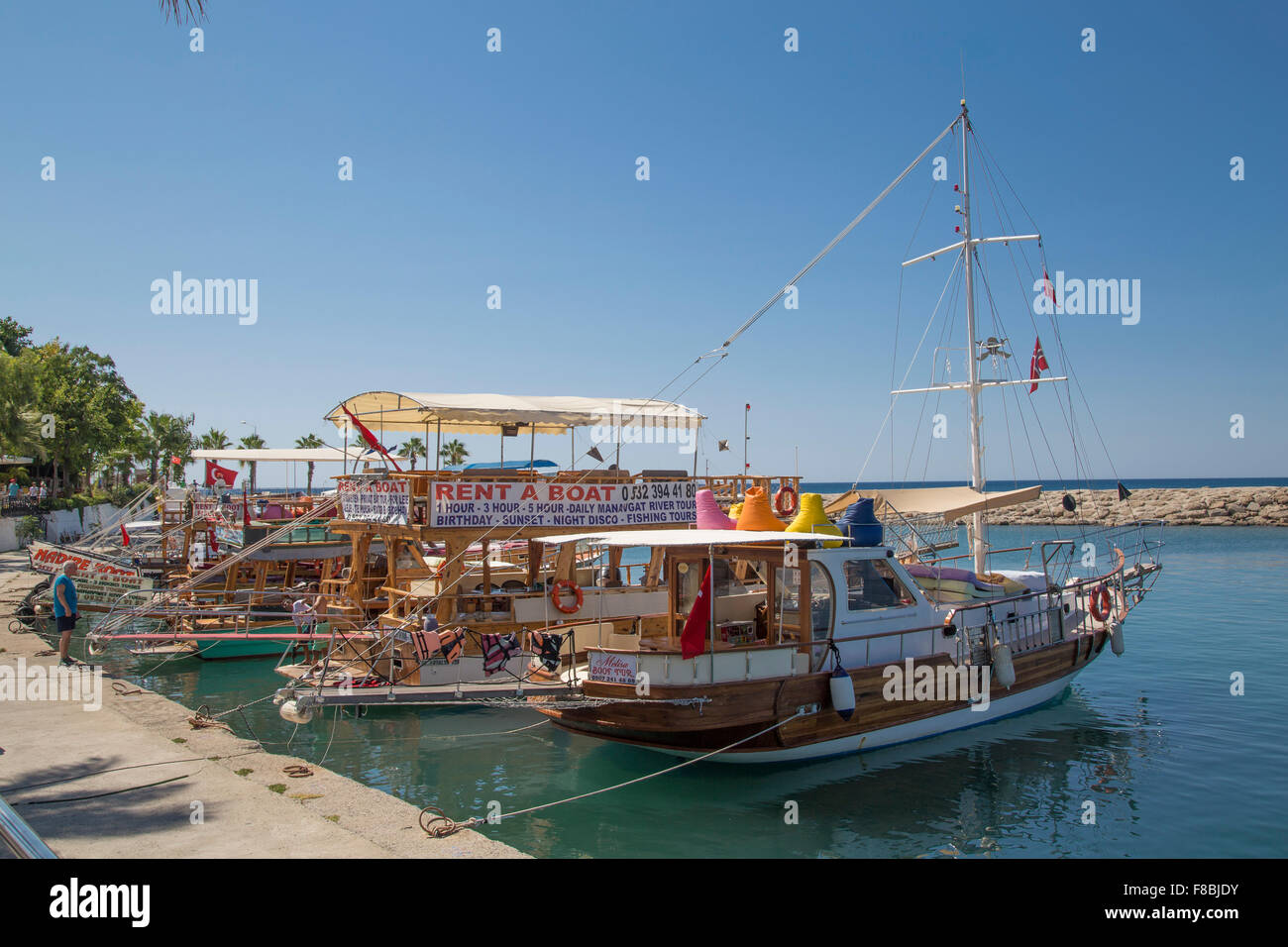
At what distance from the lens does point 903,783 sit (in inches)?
488

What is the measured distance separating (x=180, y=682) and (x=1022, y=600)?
20.1m

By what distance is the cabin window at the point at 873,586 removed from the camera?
43.8 ft

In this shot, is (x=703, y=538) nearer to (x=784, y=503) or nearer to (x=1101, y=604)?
(x=784, y=503)

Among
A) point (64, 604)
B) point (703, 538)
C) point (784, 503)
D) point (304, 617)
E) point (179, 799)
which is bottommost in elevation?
point (179, 799)

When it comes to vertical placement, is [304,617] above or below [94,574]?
below

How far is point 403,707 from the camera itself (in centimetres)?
1658

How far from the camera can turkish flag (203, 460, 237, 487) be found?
27.9 m

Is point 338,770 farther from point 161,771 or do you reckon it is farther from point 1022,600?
point 1022,600

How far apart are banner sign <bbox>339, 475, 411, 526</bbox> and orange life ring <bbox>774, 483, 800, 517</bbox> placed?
8.67 m

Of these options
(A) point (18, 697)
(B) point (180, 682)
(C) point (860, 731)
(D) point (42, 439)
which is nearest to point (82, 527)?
(D) point (42, 439)

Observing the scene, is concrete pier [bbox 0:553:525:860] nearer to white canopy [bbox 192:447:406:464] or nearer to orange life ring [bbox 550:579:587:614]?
orange life ring [bbox 550:579:587:614]

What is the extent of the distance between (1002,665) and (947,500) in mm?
4547

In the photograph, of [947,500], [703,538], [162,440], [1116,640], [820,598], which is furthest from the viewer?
[162,440]

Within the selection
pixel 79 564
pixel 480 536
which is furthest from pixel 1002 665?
pixel 79 564
